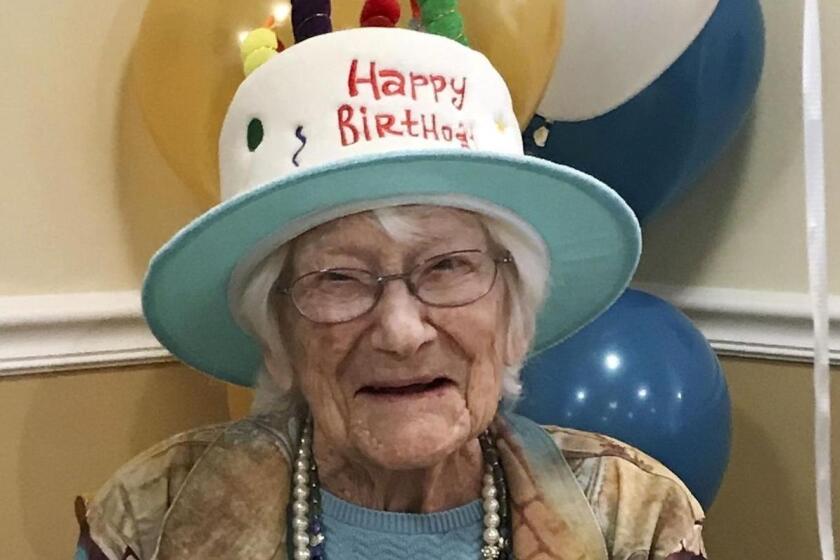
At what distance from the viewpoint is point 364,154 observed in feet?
2.91

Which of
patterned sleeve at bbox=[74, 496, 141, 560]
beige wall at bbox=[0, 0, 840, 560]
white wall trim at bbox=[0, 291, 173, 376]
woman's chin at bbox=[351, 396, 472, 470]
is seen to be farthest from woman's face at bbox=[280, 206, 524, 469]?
white wall trim at bbox=[0, 291, 173, 376]

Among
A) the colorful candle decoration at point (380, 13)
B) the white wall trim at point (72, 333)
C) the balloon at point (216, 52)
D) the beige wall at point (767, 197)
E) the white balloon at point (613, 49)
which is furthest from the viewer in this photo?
the beige wall at point (767, 197)

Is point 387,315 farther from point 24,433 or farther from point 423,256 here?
point 24,433

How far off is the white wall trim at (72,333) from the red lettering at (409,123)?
2.66ft

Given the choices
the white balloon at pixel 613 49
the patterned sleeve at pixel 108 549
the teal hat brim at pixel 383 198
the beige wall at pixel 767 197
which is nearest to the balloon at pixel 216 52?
the white balloon at pixel 613 49

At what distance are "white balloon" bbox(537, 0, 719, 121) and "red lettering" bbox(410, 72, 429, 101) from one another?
19.0 inches

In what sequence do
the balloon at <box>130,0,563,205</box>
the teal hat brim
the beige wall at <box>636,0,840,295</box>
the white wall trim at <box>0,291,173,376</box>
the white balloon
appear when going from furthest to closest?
the beige wall at <box>636,0,840,295</box> → the white wall trim at <box>0,291,173,376</box> → the white balloon → the balloon at <box>130,0,563,205</box> → the teal hat brim

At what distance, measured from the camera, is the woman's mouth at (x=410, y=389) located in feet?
3.23

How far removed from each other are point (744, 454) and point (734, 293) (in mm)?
283

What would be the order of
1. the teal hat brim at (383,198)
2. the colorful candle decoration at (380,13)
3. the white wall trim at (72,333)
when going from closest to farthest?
the teal hat brim at (383,198) → the colorful candle decoration at (380,13) → the white wall trim at (72,333)

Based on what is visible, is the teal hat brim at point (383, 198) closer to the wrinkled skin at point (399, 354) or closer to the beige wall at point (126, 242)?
the wrinkled skin at point (399, 354)

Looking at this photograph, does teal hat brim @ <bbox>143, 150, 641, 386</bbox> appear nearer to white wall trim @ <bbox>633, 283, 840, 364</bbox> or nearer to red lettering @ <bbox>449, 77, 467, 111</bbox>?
red lettering @ <bbox>449, 77, 467, 111</bbox>

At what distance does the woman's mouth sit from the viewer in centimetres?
98

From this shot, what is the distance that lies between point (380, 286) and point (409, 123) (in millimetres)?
159
